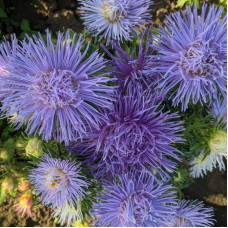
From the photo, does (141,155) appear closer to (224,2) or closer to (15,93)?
(15,93)

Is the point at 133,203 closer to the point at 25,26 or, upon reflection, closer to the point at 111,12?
the point at 111,12

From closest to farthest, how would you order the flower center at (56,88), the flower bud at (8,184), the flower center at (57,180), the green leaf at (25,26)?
the flower center at (56,88) → the flower center at (57,180) → the flower bud at (8,184) → the green leaf at (25,26)

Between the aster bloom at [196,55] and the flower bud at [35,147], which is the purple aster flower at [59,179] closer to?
the flower bud at [35,147]

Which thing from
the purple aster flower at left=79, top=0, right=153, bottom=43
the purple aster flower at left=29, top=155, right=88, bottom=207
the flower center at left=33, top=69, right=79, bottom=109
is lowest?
the purple aster flower at left=29, top=155, right=88, bottom=207

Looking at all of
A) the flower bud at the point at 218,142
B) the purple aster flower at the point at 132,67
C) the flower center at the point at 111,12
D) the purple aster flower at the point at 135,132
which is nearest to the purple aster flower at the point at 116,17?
the flower center at the point at 111,12

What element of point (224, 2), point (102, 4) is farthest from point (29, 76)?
point (224, 2)

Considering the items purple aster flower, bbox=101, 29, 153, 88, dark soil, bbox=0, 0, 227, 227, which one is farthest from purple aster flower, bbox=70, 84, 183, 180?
dark soil, bbox=0, 0, 227, 227

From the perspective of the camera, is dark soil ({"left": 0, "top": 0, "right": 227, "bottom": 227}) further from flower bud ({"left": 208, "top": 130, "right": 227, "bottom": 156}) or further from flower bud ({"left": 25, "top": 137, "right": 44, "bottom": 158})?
flower bud ({"left": 208, "top": 130, "right": 227, "bottom": 156})
